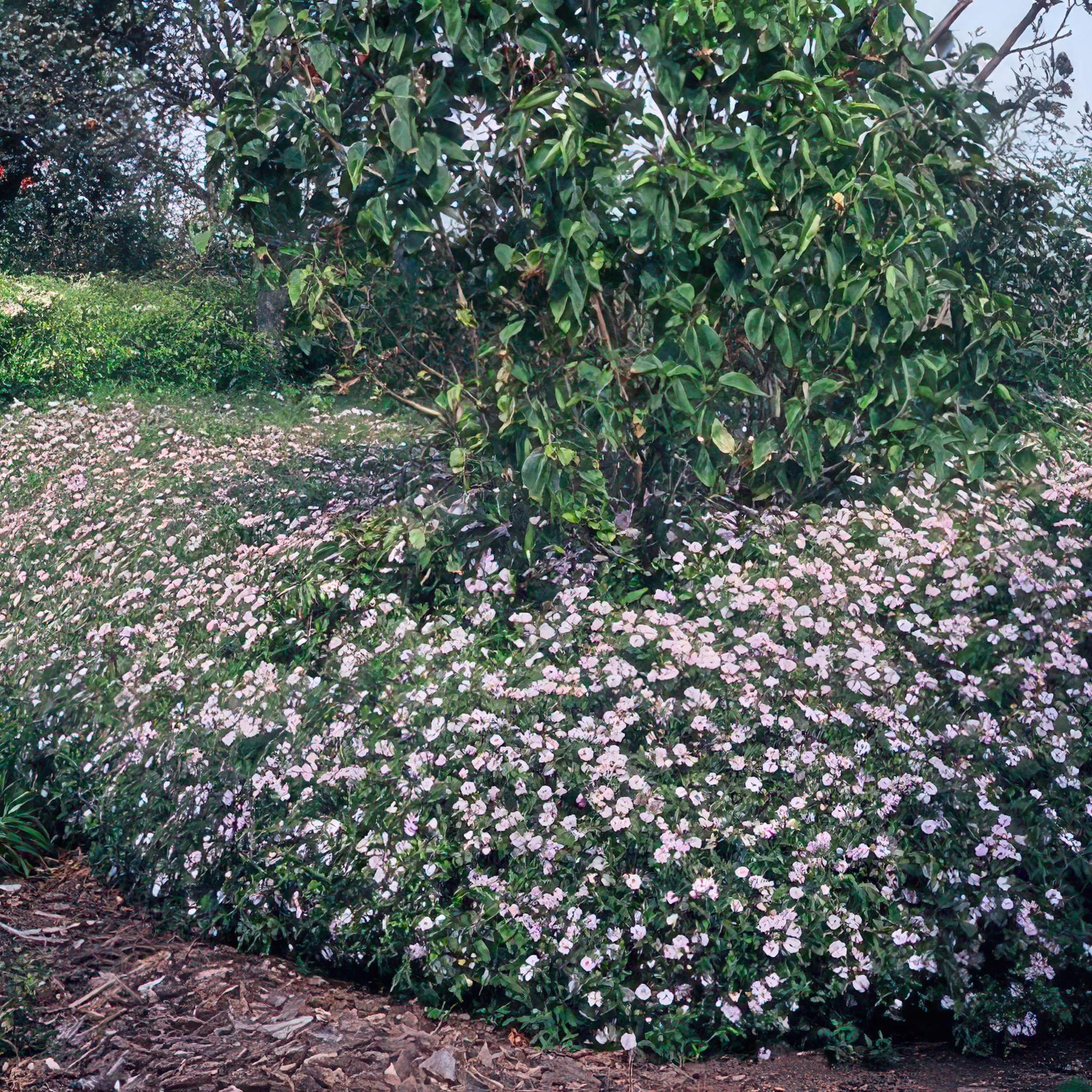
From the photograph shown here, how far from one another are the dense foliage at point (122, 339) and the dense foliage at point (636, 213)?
770cm

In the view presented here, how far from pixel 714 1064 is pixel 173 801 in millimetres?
2004

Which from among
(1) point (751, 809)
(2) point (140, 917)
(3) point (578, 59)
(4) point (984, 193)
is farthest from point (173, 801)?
(4) point (984, 193)

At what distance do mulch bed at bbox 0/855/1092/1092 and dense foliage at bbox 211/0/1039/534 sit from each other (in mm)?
1888

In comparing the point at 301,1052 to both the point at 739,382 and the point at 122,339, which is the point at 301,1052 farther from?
the point at 122,339

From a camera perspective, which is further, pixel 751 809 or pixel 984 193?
pixel 984 193

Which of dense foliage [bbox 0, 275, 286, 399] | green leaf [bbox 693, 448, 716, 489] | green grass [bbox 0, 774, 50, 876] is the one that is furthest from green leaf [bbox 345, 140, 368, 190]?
dense foliage [bbox 0, 275, 286, 399]

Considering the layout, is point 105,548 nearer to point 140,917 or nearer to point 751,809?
point 140,917

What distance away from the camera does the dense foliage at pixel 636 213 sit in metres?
4.20

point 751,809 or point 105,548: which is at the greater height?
point 105,548

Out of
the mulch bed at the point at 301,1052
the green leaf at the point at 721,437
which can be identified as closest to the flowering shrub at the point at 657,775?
the mulch bed at the point at 301,1052

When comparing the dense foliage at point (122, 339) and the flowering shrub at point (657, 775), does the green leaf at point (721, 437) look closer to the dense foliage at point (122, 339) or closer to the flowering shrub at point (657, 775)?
the flowering shrub at point (657, 775)

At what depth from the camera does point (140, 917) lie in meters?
3.91

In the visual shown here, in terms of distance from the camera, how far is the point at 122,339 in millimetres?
12648

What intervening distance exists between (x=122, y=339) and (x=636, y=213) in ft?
32.1
